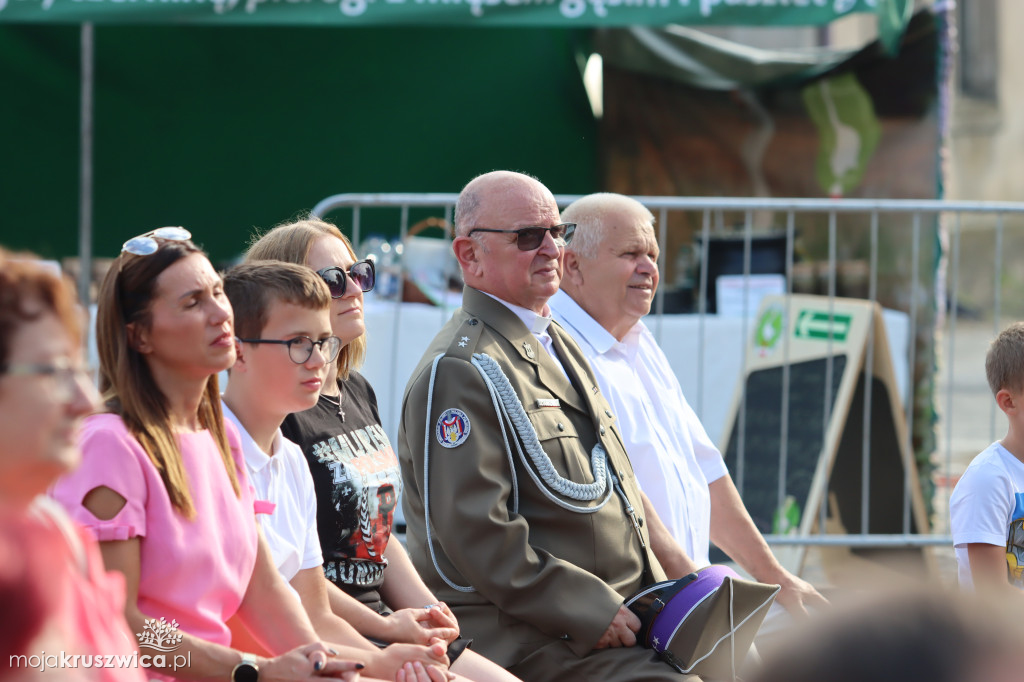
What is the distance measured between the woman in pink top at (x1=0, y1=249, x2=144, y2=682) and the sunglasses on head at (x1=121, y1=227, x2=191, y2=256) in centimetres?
73

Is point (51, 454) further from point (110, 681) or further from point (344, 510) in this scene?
point (344, 510)

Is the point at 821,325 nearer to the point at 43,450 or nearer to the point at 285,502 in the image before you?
the point at 285,502

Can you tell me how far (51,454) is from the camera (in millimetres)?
1530

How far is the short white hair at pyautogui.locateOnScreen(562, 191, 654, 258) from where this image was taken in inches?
156

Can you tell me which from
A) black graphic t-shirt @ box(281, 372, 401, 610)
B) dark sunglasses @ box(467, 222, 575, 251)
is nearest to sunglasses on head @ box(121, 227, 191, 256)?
black graphic t-shirt @ box(281, 372, 401, 610)

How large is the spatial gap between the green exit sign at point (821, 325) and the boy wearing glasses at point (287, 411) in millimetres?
3625

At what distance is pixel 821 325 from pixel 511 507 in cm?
326

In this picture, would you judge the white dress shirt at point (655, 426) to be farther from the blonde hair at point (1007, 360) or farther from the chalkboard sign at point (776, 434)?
A: the chalkboard sign at point (776, 434)

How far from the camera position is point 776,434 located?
5.84 m

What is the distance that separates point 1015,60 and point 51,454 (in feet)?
68.4

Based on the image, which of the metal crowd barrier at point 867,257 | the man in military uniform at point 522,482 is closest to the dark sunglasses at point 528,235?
the man in military uniform at point 522,482

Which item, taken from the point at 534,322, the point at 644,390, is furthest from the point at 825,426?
the point at 534,322

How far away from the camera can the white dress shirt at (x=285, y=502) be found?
2600 mm

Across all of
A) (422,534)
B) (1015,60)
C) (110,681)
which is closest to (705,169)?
(422,534)
